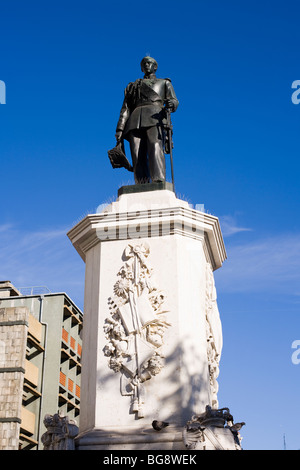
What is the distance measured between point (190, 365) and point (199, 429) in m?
1.27

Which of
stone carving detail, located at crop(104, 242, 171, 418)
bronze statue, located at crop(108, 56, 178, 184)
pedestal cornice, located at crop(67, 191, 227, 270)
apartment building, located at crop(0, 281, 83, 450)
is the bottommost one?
stone carving detail, located at crop(104, 242, 171, 418)

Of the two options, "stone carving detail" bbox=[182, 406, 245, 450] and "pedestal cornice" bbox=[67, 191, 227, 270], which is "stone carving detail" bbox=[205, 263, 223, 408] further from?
"stone carving detail" bbox=[182, 406, 245, 450]

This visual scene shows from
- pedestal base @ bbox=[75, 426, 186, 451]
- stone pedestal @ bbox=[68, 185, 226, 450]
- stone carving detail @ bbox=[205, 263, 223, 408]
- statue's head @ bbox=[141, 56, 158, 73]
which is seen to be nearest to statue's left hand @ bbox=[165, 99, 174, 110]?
statue's head @ bbox=[141, 56, 158, 73]

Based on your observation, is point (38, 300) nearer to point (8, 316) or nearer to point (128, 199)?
point (8, 316)

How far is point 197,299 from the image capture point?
9.84 metres

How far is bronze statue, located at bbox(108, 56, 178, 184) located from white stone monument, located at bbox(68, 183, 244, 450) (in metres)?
0.69

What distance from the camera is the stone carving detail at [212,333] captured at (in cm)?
998

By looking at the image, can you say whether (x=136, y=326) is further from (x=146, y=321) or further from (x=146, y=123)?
(x=146, y=123)

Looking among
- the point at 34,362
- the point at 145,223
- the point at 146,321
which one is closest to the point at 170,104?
the point at 145,223

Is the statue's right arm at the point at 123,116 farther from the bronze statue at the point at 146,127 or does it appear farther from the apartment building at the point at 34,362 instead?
the apartment building at the point at 34,362

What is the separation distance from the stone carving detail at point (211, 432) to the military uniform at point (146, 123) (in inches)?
171

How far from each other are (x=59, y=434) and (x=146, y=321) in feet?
6.58

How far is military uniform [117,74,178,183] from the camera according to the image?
439 inches
